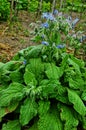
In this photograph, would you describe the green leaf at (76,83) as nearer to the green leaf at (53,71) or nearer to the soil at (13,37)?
the green leaf at (53,71)

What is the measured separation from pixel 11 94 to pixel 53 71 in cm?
66

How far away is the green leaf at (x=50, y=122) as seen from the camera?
14.9 ft

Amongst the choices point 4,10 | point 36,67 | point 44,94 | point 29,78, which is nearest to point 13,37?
point 4,10

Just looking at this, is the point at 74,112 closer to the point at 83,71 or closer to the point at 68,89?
the point at 68,89

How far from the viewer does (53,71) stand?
15.9ft

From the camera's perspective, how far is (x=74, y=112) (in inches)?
190

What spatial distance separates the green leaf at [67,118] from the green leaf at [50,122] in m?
0.08

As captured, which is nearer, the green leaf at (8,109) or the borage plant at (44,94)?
the borage plant at (44,94)

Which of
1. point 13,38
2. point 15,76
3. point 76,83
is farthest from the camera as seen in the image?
point 13,38

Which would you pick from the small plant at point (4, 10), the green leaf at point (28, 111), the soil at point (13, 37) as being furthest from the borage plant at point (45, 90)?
the small plant at point (4, 10)

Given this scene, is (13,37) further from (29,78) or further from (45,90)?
(45,90)

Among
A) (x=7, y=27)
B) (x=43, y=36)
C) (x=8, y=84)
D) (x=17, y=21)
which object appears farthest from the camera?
(x=17, y=21)

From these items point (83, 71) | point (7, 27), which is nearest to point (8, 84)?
point (83, 71)

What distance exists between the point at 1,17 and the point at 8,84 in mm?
4989
